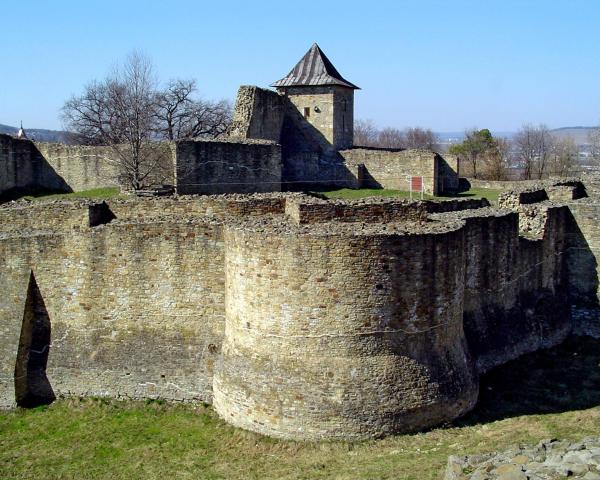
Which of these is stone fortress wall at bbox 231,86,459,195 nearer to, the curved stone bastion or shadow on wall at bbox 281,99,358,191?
shadow on wall at bbox 281,99,358,191

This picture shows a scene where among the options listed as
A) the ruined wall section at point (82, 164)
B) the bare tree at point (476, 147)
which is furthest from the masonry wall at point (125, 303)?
the bare tree at point (476, 147)

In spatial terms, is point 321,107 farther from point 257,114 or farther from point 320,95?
point 257,114

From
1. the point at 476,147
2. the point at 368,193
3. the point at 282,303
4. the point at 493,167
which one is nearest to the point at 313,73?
the point at 368,193

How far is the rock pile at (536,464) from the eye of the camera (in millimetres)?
10328

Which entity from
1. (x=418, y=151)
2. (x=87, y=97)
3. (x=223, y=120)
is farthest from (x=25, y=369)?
(x=87, y=97)

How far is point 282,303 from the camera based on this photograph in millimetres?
15266

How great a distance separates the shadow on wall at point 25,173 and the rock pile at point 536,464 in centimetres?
2237

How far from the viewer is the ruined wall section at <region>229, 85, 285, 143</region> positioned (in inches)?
1369

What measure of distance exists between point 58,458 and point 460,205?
11650 mm

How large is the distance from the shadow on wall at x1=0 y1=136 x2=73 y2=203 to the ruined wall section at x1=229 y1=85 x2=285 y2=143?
7.74 m

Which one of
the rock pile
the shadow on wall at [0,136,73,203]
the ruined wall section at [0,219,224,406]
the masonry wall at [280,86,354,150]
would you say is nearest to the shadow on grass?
the rock pile

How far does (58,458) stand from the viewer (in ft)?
50.2

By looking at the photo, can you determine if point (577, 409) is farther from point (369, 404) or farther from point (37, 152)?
point (37, 152)

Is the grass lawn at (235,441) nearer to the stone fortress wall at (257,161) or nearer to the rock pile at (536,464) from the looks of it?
the rock pile at (536,464)
